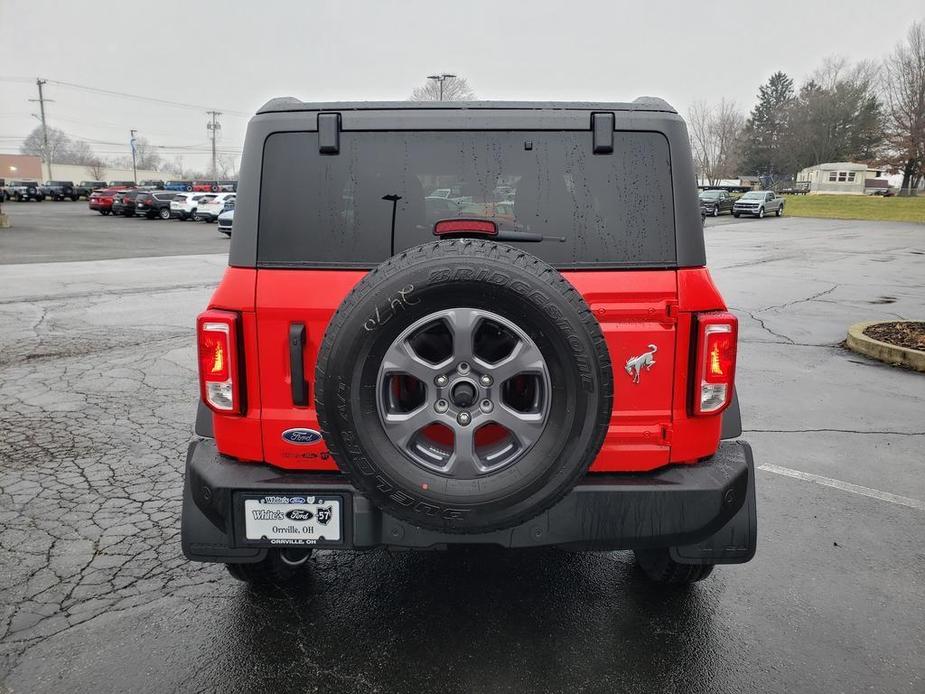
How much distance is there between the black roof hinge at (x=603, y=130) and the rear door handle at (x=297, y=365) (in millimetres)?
1247

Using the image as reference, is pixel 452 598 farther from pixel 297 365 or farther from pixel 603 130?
pixel 603 130

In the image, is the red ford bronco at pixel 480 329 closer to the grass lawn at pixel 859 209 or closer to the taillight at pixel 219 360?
the taillight at pixel 219 360

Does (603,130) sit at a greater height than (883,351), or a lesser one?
greater

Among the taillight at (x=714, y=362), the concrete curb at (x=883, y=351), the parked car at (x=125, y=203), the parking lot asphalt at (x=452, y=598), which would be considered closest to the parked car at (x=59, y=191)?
the parked car at (x=125, y=203)

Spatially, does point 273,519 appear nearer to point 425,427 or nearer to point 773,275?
point 425,427

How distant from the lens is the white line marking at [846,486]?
4305 millimetres

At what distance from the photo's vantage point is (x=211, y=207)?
36.2 meters

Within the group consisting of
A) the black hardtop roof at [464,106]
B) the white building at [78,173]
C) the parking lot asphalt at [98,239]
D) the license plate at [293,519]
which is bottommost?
the license plate at [293,519]

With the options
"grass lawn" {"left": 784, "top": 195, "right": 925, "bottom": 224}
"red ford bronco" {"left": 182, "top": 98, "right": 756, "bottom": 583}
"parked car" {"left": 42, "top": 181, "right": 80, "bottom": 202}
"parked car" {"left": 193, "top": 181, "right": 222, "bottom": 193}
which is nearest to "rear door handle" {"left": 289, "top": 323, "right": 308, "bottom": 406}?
"red ford bronco" {"left": 182, "top": 98, "right": 756, "bottom": 583}

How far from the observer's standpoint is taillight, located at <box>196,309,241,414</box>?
8.48 feet

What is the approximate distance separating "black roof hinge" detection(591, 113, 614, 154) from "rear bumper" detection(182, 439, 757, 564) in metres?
1.20

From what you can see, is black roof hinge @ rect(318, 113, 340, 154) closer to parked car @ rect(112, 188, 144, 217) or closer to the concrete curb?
the concrete curb

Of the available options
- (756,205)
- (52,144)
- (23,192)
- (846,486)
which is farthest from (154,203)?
(52,144)

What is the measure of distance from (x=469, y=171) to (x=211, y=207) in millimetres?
36445
